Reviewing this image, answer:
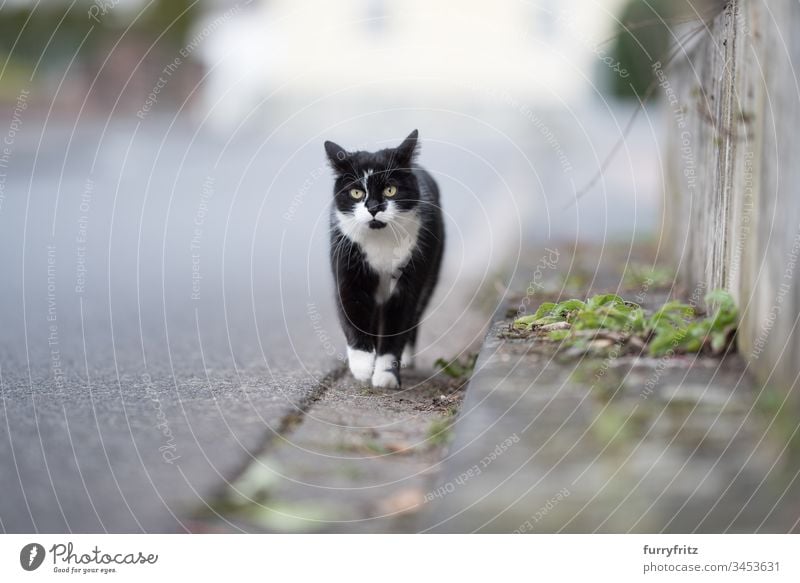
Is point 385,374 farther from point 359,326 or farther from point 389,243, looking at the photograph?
point 389,243

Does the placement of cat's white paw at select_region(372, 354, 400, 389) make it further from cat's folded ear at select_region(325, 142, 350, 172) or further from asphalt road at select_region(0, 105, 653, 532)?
cat's folded ear at select_region(325, 142, 350, 172)

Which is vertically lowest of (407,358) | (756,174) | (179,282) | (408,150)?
(407,358)

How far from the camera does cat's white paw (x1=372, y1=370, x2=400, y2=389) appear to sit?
5.26 feet

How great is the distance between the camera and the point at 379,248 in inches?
66.6

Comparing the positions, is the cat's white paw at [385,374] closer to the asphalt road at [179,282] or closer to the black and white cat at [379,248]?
the black and white cat at [379,248]

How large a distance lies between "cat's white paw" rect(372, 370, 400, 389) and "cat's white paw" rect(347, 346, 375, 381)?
41 mm

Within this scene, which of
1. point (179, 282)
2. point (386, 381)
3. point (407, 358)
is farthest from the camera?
point (179, 282)

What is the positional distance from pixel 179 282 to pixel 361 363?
1.15 meters

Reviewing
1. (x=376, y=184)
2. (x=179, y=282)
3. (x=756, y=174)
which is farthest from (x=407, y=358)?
(x=179, y=282)

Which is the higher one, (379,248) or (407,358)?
(379,248)

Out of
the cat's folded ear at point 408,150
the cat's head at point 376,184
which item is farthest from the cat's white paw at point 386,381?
the cat's folded ear at point 408,150

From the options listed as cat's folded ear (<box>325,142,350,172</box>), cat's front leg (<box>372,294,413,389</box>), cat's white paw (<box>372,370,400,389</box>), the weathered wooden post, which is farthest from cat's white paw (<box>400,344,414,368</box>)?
the weathered wooden post

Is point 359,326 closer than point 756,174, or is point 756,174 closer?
point 756,174

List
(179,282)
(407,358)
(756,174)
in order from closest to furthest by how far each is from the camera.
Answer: (756,174)
(407,358)
(179,282)
